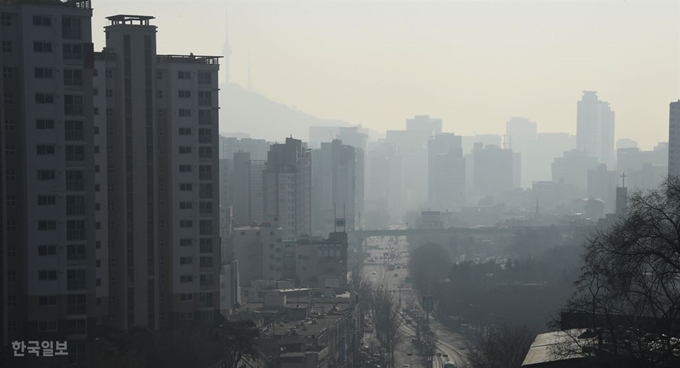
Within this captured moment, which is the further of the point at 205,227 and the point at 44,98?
the point at 205,227

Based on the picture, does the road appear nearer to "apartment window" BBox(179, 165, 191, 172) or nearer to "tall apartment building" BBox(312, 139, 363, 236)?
"tall apartment building" BBox(312, 139, 363, 236)

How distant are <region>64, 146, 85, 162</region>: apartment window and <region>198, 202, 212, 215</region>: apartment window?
347 cm

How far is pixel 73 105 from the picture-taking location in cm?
1143

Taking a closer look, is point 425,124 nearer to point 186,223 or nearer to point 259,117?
point 259,117

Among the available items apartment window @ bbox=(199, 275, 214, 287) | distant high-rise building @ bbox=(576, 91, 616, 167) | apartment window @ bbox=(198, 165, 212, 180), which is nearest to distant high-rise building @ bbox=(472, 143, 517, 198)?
distant high-rise building @ bbox=(576, 91, 616, 167)

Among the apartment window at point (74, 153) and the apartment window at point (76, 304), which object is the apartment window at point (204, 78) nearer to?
the apartment window at point (74, 153)

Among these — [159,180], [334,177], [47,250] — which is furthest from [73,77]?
[334,177]

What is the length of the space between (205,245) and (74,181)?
353 centimetres

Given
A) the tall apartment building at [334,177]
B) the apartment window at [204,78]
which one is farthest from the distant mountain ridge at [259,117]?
the apartment window at [204,78]

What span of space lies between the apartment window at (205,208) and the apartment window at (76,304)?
11.2 ft

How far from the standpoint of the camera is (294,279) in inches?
1128

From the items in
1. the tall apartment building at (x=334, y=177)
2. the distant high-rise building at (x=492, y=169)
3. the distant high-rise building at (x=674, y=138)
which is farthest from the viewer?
the distant high-rise building at (x=492, y=169)

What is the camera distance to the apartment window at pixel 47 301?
1136 centimetres

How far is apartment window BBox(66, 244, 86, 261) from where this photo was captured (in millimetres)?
11492
